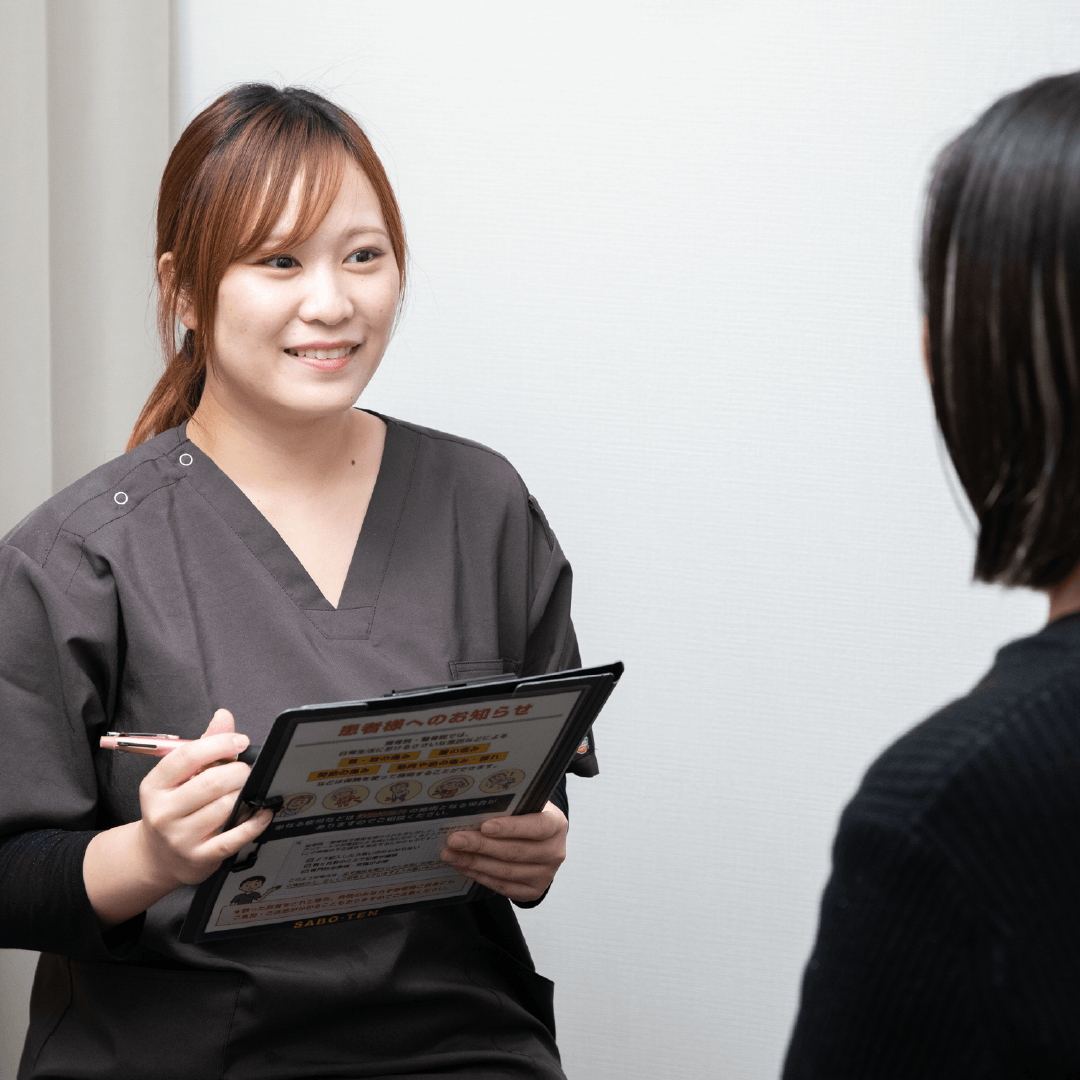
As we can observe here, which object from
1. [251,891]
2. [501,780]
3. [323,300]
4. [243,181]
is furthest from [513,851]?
[243,181]

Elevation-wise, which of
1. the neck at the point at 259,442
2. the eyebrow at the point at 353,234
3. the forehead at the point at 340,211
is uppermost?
the forehead at the point at 340,211

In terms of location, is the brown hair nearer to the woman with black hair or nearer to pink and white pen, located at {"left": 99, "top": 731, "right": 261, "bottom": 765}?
pink and white pen, located at {"left": 99, "top": 731, "right": 261, "bottom": 765}

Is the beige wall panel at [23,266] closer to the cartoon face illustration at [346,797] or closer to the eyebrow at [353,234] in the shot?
the eyebrow at [353,234]

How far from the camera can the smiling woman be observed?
86cm

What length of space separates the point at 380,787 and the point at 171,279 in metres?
0.46

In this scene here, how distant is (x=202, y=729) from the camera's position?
89 centimetres

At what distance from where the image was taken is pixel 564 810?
1.04 m

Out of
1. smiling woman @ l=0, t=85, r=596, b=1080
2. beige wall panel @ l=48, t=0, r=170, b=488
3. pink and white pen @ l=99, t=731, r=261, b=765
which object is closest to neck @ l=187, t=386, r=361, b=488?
smiling woman @ l=0, t=85, r=596, b=1080

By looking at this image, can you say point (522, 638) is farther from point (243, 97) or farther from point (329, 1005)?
point (243, 97)

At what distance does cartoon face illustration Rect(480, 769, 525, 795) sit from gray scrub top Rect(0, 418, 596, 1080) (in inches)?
5.4

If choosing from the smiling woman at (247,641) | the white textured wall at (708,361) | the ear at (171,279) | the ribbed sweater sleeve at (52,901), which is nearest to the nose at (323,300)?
the smiling woman at (247,641)

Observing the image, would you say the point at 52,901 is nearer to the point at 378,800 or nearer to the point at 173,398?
the point at 378,800

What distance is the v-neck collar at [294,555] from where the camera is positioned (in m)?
0.96

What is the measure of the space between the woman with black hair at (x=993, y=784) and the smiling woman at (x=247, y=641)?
1.44 feet
